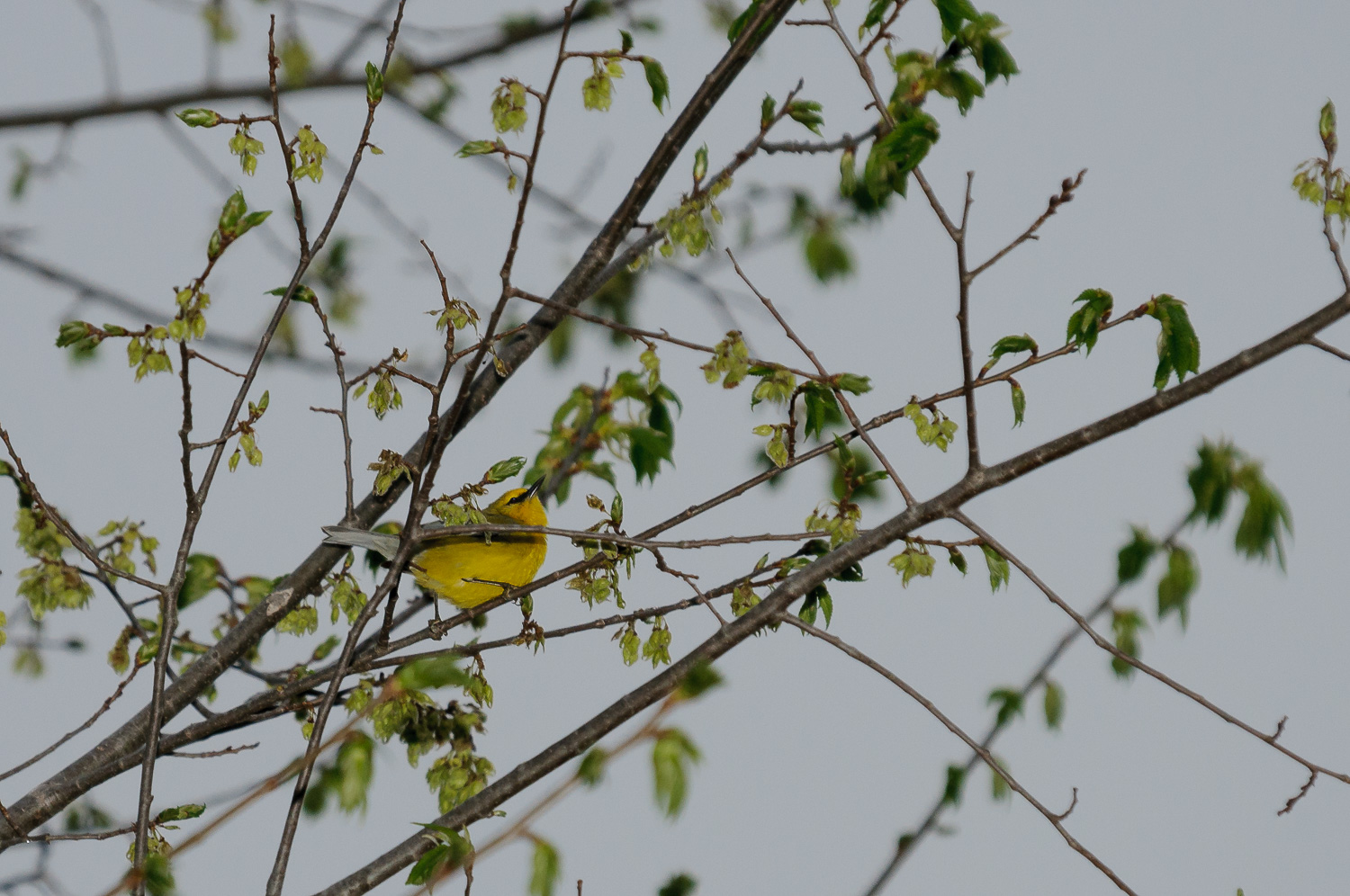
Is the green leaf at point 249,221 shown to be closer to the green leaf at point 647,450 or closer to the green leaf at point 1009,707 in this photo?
the green leaf at point 647,450

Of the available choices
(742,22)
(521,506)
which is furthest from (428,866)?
(521,506)

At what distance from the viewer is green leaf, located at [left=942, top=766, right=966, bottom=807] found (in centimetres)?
223

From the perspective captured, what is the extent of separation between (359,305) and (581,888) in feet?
7.84

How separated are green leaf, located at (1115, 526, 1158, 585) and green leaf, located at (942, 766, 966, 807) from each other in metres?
0.75

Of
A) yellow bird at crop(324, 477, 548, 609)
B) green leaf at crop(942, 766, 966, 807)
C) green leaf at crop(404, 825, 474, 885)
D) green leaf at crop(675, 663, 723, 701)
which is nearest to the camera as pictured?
green leaf at crop(675, 663, 723, 701)

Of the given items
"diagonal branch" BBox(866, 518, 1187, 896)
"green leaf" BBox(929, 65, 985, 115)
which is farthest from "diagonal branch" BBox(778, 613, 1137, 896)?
"green leaf" BBox(929, 65, 985, 115)

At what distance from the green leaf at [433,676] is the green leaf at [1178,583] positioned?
1123mm

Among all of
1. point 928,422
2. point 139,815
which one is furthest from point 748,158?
point 139,815

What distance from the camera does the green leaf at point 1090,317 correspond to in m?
1.91

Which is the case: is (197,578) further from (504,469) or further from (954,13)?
(954,13)

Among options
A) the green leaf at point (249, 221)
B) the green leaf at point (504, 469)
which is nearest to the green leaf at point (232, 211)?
the green leaf at point (249, 221)

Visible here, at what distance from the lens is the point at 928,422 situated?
1.93m

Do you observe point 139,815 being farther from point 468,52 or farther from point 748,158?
point 468,52

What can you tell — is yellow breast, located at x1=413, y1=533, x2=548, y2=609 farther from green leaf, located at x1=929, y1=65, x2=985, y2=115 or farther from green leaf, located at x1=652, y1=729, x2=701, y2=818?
green leaf, located at x1=652, y1=729, x2=701, y2=818
